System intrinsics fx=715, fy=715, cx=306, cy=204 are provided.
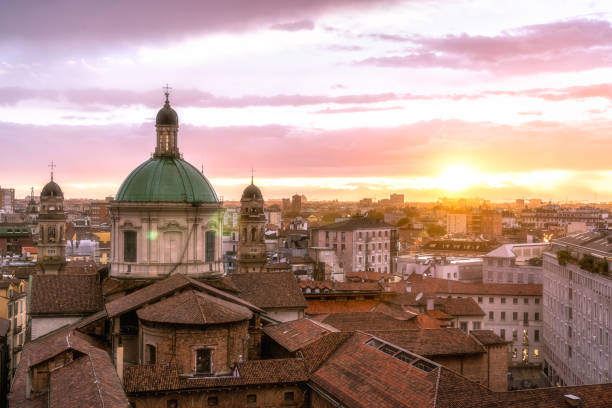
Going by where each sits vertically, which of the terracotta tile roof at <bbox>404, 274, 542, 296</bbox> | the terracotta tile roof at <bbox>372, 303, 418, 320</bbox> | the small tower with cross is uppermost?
the small tower with cross

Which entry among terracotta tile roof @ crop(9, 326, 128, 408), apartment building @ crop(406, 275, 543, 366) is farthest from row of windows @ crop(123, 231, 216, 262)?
apartment building @ crop(406, 275, 543, 366)

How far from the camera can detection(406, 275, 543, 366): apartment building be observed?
256 ft

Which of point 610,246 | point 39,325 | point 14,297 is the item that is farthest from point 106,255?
point 610,246

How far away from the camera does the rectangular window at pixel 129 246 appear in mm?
46406

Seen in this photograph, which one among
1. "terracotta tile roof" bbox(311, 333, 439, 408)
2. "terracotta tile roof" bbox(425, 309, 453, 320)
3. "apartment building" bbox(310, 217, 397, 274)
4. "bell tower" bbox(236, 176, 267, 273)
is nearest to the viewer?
"terracotta tile roof" bbox(311, 333, 439, 408)

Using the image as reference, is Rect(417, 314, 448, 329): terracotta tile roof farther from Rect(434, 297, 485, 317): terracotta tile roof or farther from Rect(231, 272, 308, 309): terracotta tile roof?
Rect(434, 297, 485, 317): terracotta tile roof

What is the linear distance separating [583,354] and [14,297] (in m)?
49.5

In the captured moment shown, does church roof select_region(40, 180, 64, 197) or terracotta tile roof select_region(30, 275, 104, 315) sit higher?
church roof select_region(40, 180, 64, 197)

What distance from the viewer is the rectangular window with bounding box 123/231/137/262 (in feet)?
152

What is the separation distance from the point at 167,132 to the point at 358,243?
59897 millimetres

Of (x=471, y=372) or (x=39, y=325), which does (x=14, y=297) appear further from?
(x=471, y=372)

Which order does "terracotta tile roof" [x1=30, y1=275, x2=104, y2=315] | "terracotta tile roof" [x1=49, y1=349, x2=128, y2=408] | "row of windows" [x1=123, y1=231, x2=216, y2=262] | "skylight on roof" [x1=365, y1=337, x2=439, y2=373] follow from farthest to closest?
"row of windows" [x1=123, y1=231, x2=216, y2=262] → "terracotta tile roof" [x1=30, y1=275, x2=104, y2=315] → "skylight on roof" [x1=365, y1=337, x2=439, y2=373] → "terracotta tile roof" [x1=49, y1=349, x2=128, y2=408]

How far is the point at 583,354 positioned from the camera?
60062mm

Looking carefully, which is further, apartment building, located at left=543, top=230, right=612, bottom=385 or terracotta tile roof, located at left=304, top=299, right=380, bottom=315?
terracotta tile roof, located at left=304, top=299, right=380, bottom=315
